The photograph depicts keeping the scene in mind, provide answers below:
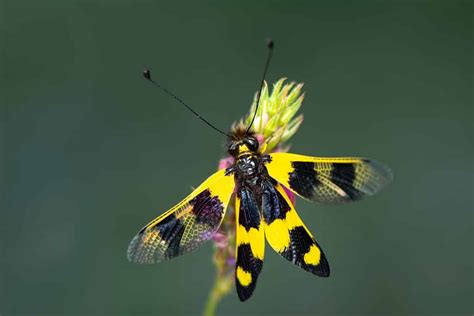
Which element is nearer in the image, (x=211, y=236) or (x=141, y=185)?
(x=211, y=236)

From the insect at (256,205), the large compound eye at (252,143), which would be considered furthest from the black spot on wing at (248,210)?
the large compound eye at (252,143)

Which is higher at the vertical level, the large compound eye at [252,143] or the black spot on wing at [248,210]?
the large compound eye at [252,143]

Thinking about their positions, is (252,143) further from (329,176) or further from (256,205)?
(329,176)

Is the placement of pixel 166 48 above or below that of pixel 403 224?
above

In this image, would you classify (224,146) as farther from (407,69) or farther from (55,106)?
(407,69)

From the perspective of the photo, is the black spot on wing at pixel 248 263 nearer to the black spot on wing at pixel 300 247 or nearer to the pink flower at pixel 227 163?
the black spot on wing at pixel 300 247

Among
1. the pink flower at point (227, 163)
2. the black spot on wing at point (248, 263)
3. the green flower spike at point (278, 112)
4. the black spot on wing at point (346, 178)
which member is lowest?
the black spot on wing at point (248, 263)

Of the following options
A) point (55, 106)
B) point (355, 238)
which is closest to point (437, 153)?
point (355, 238)

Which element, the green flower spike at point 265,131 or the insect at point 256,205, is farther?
the insect at point 256,205

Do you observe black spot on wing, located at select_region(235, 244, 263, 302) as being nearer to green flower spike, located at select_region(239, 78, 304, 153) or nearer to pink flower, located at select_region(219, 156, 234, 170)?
pink flower, located at select_region(219, 156, 234, 170)

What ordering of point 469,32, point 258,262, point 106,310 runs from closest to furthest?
point 258,262 < point 106,310 < point 469,32
